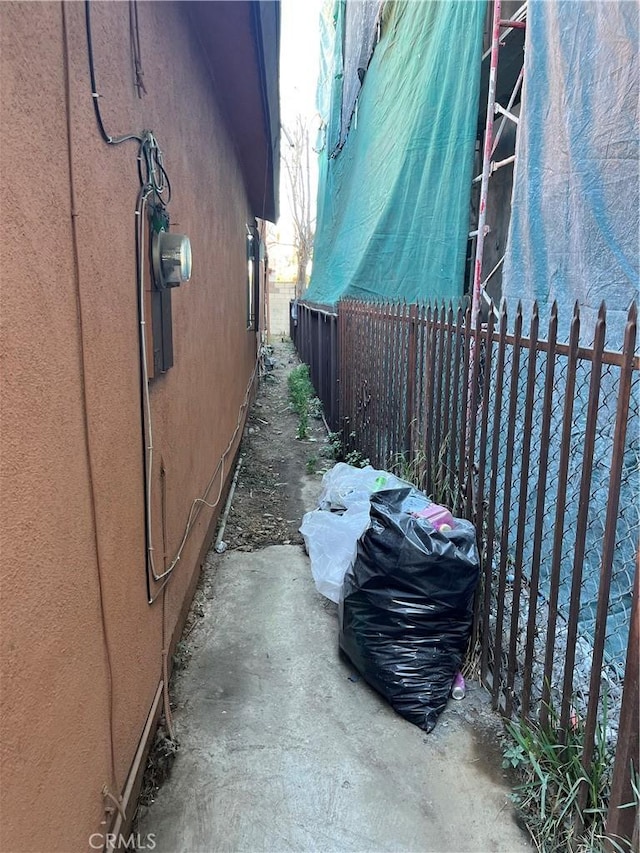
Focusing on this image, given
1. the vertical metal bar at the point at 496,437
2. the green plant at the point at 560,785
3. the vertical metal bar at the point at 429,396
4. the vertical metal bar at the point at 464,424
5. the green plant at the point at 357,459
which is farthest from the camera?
the green plant at the point at 357,459

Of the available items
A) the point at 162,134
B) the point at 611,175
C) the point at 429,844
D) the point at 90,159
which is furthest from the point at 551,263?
the point at 429,844

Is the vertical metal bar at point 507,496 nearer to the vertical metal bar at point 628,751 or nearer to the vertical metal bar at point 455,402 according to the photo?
the vertical metal bar at point 455,402

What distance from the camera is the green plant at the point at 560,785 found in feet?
6.00

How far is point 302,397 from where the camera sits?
883 centimetres

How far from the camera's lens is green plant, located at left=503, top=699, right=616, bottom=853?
1.83 metres

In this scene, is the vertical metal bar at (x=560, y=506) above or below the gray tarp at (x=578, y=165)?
below

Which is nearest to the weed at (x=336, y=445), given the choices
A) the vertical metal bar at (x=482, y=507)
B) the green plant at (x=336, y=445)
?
the green plant at (x=336, y=445)

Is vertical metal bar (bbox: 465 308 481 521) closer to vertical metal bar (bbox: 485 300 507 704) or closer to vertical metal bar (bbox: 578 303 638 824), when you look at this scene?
vertical metal bar (bbox: 485 300 507 704)

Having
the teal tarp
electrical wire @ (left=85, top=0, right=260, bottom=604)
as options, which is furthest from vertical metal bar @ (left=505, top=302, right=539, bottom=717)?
the teal tarp

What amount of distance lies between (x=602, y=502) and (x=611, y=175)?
177cm

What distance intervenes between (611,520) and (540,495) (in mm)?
385

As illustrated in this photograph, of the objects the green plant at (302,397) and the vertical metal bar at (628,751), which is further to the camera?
the green plant at (302,397)

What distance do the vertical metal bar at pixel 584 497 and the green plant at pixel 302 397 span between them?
18.2ft

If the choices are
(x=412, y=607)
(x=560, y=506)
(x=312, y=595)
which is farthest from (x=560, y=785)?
(x=312, y=595)
